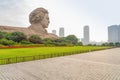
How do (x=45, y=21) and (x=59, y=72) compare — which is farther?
(x=45, y=21)

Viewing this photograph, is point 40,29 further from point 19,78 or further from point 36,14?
point 19,78

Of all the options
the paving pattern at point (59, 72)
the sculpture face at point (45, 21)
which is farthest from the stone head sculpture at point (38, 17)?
the paving pattern at point (59, 72)

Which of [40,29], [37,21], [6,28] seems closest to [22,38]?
[6,28]

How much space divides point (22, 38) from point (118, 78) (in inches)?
2419

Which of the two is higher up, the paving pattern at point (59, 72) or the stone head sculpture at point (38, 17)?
the stone head sculpture at point (38, 17)

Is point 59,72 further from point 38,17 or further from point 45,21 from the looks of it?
point 45,21

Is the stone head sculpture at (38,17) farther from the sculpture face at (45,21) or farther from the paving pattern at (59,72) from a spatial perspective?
the paving pattern at (59,72)

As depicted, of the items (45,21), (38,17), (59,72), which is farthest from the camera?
(45,21)

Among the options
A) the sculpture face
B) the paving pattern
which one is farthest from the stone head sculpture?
the paving pattern

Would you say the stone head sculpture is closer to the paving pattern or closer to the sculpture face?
the sculpture face

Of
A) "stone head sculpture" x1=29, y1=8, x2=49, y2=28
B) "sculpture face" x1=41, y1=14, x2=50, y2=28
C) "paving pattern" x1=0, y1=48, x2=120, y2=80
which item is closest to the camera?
"paving pattern" x1=0, y1=48, x2=120, y2=80

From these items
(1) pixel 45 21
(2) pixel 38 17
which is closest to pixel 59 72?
(2) pixel 38 17

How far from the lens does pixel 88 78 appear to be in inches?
398

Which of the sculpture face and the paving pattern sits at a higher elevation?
the sculpture face
